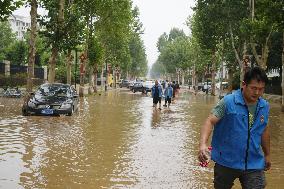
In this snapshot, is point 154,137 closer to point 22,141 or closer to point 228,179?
point 22,141

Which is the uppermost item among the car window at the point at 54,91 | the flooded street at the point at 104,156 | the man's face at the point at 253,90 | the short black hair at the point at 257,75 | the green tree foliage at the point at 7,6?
the green tree foliage at the point at 7,6

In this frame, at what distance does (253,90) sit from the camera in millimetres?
4691

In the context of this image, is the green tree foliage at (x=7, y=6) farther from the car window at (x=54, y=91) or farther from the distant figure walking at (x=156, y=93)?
the distant figure walking at (x=156, y=93)

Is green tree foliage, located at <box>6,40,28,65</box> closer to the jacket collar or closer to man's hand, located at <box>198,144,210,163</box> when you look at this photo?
the jacket collar

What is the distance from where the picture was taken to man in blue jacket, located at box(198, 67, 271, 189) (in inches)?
184

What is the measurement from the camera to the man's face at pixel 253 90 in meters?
4.69

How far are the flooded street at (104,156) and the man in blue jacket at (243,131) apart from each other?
3133 millimetres

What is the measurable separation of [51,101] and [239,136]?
1604cm

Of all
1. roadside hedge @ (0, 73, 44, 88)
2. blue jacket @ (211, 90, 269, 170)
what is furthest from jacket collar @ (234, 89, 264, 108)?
roadside hedge @ (0, 73, 44, 88)

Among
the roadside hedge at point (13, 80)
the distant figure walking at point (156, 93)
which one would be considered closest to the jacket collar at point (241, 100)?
the distant figure walking at point (156, 93)

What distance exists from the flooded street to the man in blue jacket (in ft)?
10.3

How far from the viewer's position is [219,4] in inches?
1604

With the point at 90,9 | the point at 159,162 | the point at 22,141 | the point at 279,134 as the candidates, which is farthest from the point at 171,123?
the point at 90,9

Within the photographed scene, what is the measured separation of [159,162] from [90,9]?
1381 inches
